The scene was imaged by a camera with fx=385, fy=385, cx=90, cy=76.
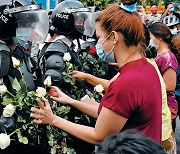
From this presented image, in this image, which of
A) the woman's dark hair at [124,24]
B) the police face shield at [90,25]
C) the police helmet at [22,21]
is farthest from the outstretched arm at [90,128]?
the police face shield at [90,25]

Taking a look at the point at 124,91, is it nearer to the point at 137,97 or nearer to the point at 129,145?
the point at 137,97

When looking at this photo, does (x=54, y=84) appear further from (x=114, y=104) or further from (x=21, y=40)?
(x=114, y=104)

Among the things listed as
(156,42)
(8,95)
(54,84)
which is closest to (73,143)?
(54,84)

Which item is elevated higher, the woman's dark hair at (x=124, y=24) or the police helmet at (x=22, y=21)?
the woman's dark hair at (x=124, y=24)

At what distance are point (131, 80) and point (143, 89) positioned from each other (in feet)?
0.24

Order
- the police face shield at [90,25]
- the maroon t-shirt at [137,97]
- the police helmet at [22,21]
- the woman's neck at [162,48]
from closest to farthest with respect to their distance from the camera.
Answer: the maroon t-shirt at [137,97], the police helmet at [22,21], the woman's neck at [162,48], the police face shield at [90,25]

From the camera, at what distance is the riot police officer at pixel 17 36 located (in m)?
2.42

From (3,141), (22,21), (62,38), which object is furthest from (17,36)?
(3,141)

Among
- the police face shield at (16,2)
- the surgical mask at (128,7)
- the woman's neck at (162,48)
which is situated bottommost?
the woman's neck at (162,48)

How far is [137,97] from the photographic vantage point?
1820 mm

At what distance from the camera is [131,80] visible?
71.6 inches

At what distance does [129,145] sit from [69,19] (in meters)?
2.35

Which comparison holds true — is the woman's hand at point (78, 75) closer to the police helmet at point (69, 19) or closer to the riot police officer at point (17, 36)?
the riot police officer at point (17, 36)

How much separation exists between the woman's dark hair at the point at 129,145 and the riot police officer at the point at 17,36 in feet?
3.73
